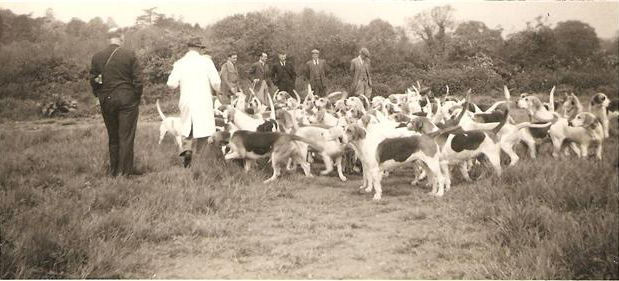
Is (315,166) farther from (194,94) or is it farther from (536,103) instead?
(536,103)

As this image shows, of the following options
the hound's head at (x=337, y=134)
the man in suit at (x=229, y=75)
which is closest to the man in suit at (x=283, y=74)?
the man in suit at (x=229, y=75)

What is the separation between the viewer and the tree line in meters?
7.11

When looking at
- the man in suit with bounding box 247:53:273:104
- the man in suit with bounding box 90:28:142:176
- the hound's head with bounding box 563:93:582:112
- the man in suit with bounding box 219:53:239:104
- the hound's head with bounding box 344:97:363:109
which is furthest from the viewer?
the man in suit with bounding box 247:53:273:104

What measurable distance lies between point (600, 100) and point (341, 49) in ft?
40.5

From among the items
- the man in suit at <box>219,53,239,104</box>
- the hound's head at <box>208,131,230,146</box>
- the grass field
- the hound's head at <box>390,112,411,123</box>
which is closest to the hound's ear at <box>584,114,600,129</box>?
the grass field

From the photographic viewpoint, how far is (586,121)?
27.2ft

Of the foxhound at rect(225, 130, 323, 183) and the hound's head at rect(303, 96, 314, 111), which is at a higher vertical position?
the hound's head at rect(303, 96, 314, 111)

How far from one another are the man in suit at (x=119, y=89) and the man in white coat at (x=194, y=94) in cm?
74

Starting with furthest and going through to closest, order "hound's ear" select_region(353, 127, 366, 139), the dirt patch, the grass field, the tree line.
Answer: "hound's ear" select_region(353, 127, 366, 139) < the tree line < the dirt patch < the grass field

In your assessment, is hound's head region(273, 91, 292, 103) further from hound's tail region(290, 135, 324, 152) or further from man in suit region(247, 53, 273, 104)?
hound's tail region(290, 135, 324, 152)

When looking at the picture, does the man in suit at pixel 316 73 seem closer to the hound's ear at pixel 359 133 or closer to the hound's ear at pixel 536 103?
the hound's ear at pixel 536 103

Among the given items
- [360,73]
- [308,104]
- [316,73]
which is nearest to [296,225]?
[308,104]

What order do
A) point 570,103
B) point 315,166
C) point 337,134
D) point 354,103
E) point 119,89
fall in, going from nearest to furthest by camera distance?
point 119,89 < point 337,134 < point 570,103 < point 315,166 < point 354,103

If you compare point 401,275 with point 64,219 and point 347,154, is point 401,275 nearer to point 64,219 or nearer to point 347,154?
point 64,219
